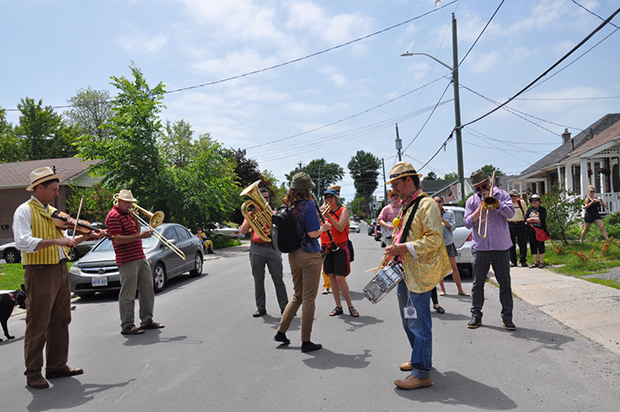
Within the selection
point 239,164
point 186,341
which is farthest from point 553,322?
point 239,164

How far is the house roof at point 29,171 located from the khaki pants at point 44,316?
27.9m

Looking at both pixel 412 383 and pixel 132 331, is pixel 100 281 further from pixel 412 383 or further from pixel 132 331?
pixel 412 383

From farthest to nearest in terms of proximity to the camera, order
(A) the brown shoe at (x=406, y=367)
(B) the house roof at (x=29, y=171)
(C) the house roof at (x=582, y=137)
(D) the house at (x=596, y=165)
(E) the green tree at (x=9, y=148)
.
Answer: (E) the green tree at (x=9, y=148) → (B) the house roof at (x=29, y=171) → (C) the house roof at (x=582, y=137) → (D) the house at (x=596, y=165) → (A) the brown shoe at (x=406, y=367)

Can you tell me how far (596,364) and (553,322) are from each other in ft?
5.83

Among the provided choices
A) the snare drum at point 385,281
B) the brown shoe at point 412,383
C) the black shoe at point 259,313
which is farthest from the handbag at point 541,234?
the brown shoe at point 412,383

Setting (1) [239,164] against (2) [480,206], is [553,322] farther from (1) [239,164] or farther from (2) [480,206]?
(1) [239,164]

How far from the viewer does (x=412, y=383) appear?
3.99m

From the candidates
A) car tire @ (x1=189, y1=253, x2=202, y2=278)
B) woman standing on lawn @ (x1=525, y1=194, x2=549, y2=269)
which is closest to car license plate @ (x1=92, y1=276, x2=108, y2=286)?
car tire @ (x1=189, y1=253, x2=202, y2=278)

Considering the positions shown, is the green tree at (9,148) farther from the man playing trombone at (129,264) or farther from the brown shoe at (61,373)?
the brown shoe at (61,373)

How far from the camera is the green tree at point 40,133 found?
49594 millimetres

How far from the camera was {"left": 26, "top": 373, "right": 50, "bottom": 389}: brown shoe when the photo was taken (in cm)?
443

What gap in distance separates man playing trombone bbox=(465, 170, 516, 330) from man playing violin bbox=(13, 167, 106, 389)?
4753 mm

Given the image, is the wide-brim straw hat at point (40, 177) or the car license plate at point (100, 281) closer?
the wide-brim straw hat at point (40, 177)

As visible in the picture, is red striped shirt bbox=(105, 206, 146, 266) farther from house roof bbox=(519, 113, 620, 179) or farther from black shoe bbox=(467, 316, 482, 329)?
house roof bbox=(519, 113, 620, 179)
